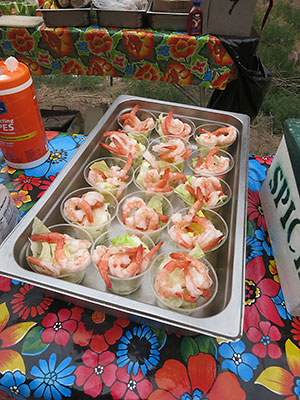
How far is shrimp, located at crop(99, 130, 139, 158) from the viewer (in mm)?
1439

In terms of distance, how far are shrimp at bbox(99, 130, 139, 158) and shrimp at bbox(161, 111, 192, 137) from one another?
0.21 m

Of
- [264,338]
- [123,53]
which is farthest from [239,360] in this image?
[123,53]

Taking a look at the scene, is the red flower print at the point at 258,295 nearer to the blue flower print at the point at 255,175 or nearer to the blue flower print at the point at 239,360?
the blue flower print at the point at 239,360

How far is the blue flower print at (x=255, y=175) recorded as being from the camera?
148 cm

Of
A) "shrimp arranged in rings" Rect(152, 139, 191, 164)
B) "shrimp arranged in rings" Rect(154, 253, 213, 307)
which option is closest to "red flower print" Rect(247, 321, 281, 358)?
"shrimp arranged in rings" Rect(154, 253, 213, 307)

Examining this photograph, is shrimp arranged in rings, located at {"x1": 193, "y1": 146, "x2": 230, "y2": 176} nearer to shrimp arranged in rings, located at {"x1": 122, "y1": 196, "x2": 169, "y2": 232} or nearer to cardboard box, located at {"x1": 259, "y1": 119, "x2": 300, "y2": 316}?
cardboard box, located at {"x1": 259, "y1": 119, "x2": 300, "y2": 316}

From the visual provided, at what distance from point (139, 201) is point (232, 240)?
392 mm

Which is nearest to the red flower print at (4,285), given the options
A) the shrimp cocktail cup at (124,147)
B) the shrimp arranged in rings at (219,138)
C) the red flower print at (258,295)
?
the shrimp cocktail cup at (124,147)

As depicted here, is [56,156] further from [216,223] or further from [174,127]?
[216,223]

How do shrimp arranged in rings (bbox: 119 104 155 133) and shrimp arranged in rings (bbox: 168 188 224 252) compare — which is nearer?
shrimp arranged in rings (bbox: 168 188 224 252)

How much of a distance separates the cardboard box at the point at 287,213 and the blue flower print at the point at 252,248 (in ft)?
0.19

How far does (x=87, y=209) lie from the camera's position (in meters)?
1.12

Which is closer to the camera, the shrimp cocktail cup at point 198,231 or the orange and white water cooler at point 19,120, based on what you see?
the shrimp cocktail cup at point 198,231

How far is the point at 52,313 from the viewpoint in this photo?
99 cm
